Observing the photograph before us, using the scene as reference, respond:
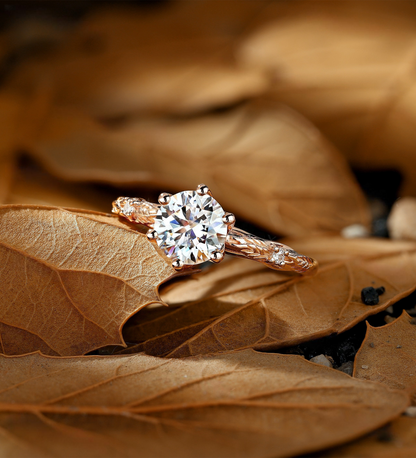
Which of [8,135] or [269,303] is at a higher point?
[8,135]

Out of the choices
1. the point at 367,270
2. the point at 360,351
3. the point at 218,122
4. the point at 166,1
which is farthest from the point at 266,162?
the point at 166,1

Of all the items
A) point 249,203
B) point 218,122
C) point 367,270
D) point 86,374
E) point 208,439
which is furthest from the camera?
point 218,122

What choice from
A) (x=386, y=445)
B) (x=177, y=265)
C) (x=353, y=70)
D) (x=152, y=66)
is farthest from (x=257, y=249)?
(x=152, y=66)

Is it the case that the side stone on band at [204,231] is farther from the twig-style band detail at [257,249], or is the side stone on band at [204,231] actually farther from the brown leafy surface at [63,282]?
the brown leafy surface at [63,282]

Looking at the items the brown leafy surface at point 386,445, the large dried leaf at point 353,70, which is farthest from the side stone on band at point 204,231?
the large dried leaf at point 353,70

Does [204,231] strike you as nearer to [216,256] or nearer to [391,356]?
[216,256]

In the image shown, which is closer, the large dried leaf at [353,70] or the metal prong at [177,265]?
the metal prong at [177,265]

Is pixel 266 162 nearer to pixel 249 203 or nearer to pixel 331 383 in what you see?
pixel 249 203
